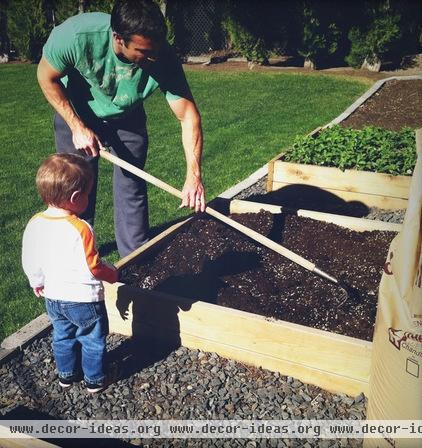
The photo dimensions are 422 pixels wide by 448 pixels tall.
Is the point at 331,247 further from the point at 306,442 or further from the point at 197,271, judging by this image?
the point at 306,442

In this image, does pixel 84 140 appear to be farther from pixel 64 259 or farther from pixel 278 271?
pixel 278 271

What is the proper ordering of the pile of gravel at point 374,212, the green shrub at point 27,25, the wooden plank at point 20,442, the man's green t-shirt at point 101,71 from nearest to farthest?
the wooden plank at point 20,442, the man's green t-shirt at point 101,71, the pile of gravel at point 374,212, the green shrub at point 27,25

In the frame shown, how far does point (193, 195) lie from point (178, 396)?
143 centimetres

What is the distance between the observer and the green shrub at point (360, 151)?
5.52 metres

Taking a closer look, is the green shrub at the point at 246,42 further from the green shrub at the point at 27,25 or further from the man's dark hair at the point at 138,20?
the man's dark hair at the point at 138,20

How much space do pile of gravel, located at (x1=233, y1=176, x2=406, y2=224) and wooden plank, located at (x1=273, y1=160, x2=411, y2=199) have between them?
19cm

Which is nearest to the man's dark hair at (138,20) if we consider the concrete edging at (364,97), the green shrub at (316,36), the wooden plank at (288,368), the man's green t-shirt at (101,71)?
the man's green t-shirt at (101,71)

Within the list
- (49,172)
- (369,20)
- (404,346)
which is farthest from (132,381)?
(369,20)

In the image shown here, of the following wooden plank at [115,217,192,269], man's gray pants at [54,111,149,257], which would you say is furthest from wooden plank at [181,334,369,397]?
man's gray pants at [54,111,149,257]

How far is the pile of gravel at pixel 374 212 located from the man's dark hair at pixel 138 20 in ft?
9.22

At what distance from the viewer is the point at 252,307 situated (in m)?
3.43

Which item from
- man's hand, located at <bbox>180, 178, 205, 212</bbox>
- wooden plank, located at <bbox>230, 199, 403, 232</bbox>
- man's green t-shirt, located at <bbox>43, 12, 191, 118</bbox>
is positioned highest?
man's green t-shirt, located at <bbox>43, 12, 191, 118</bbox>

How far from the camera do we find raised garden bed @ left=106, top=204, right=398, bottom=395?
2.90 m

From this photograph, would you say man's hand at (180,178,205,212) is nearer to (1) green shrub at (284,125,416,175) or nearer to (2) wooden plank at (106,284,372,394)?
(2) wooden plank at (106,284,372,394)
